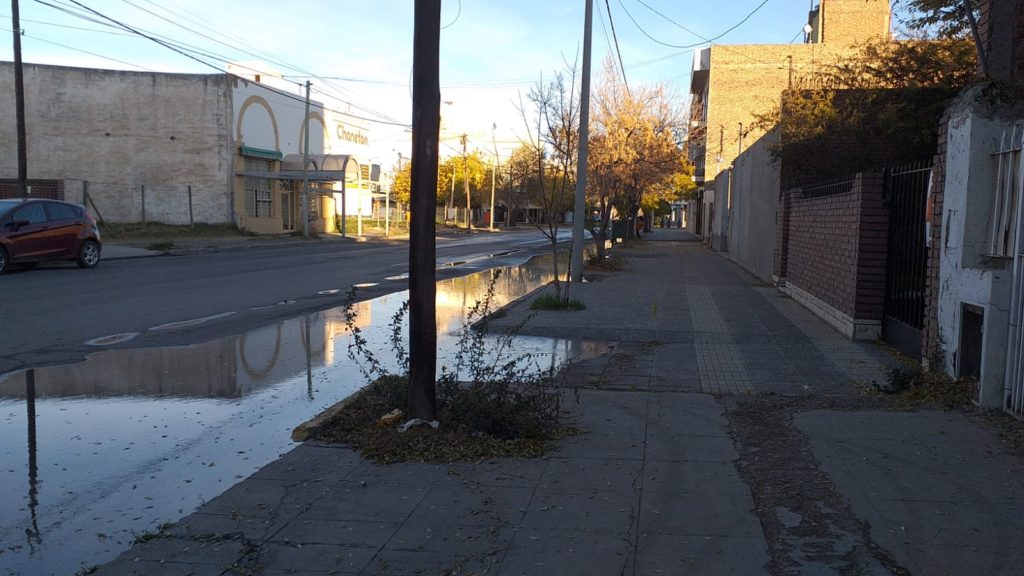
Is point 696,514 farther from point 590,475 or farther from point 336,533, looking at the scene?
point 336,533

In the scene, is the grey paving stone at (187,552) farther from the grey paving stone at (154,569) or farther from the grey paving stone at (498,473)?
the grey paving stone at (498,473)

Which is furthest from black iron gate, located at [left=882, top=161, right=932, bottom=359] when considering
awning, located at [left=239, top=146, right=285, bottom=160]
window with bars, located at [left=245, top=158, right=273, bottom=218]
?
awning, located at [left=239, top=146, right=285, bottom=160]

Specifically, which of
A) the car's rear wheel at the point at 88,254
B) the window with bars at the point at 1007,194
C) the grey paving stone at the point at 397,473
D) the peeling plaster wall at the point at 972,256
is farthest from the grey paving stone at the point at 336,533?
the car's rear wheel at the point at 88,254

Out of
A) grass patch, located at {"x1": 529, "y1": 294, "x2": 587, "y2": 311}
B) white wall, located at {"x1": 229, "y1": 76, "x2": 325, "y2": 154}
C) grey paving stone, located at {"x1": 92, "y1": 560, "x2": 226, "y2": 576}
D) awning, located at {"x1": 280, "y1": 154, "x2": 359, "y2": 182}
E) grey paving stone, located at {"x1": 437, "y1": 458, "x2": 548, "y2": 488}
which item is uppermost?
white wall, located at {"x1": 229, "y1": 76, "x2": 325, "y2": 154}

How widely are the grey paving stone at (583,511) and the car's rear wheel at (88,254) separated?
1819cm

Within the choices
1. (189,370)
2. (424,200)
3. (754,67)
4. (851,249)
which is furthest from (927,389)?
(754,67)

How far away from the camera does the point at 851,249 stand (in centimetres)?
1062

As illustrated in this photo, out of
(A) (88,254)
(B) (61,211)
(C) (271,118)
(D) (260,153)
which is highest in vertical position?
(C) (271,118)

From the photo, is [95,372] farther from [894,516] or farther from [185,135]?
[185,135]

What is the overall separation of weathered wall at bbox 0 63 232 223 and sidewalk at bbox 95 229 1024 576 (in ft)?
113

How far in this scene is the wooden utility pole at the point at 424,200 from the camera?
19.0 feet

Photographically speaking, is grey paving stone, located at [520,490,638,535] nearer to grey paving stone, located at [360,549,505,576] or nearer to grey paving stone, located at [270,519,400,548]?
grey paving stone, located at [360,549,505,576]

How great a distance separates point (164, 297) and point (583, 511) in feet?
38.8

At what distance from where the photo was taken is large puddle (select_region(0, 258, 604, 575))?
180 inches
